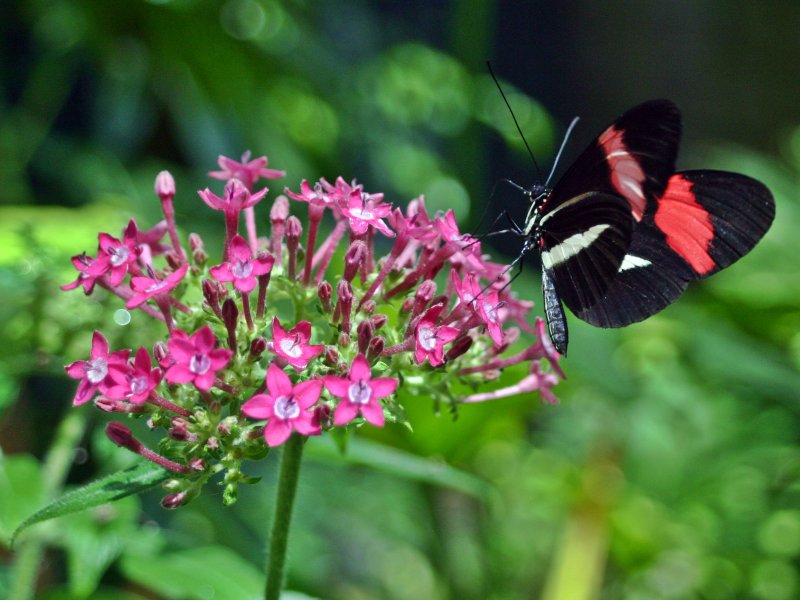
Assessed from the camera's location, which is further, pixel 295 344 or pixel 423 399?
pixel 423 399

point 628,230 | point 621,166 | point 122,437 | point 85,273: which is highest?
point 621,166

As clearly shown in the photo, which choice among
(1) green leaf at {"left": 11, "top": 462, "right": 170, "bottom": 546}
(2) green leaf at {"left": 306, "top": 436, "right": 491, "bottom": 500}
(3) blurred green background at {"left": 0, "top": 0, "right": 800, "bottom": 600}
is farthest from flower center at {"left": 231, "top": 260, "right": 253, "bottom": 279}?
(3) blurred green background at {"left": 0, "top": 0, "right": 800, "bottom": 600}

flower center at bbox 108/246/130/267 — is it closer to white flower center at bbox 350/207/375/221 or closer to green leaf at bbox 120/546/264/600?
white flower center at bbox 350/207/375/221

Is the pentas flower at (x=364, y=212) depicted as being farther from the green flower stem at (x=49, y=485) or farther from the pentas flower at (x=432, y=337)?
the green flower stem at (x=49, y=485)

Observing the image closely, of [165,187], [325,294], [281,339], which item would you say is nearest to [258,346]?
[281,339]

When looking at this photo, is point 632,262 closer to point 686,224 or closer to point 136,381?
point 686,224

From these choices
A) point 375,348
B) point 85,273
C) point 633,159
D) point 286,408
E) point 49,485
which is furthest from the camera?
point 49,485
